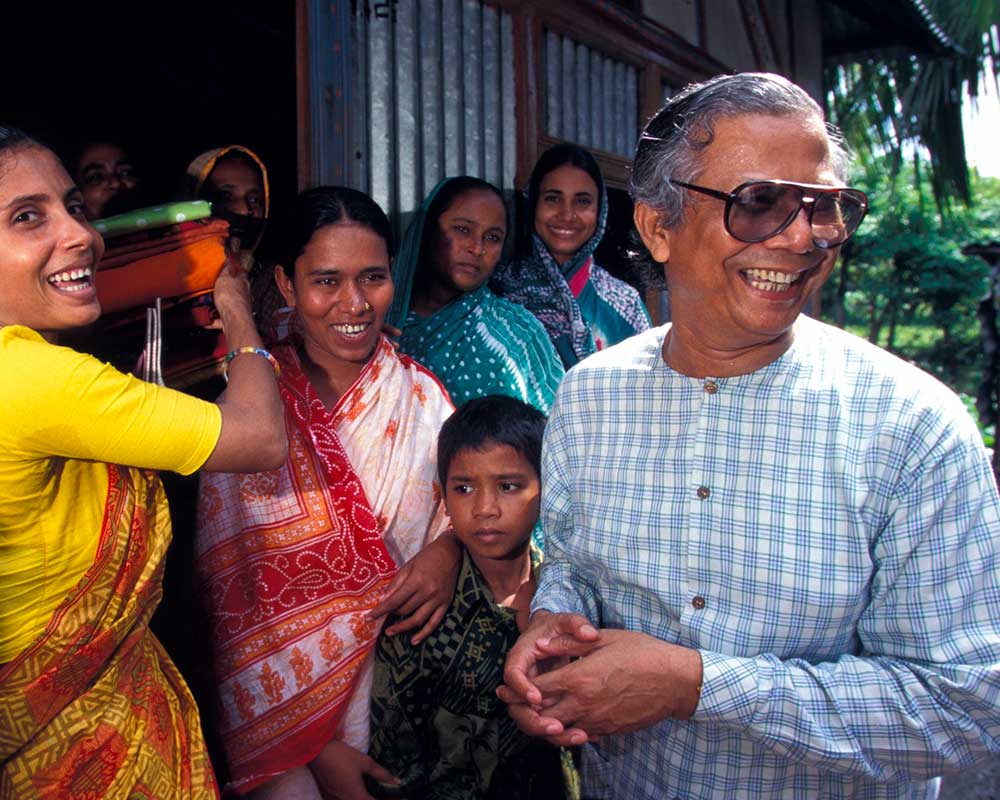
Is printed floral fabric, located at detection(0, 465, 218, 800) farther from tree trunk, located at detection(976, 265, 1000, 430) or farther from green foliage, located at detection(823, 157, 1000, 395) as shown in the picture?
green foliage, located at detection(823, 157, 1000, 395)

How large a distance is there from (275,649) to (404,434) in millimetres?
631

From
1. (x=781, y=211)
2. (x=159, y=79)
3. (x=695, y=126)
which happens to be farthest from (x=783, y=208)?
(x=159, y=79)

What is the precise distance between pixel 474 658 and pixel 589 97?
343 centimetres

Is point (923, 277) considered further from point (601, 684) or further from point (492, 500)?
point (601, 684)

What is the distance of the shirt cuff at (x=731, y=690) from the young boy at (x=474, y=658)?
2.50ft

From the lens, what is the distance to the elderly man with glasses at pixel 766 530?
1222 mm

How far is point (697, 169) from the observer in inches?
55.1

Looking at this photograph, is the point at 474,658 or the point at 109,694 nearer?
the point at 109,694

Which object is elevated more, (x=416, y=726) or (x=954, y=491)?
(x=954, y=491)

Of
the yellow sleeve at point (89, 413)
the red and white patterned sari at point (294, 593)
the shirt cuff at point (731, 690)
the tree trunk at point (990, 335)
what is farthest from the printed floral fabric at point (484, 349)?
the tree trunk at point (990, 335)

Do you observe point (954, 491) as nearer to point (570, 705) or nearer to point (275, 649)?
point (570, 705)

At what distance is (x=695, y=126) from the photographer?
141cm

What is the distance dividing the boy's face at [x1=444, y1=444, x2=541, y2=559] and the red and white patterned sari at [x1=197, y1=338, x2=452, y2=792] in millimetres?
199

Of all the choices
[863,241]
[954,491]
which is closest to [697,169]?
[954,491]
